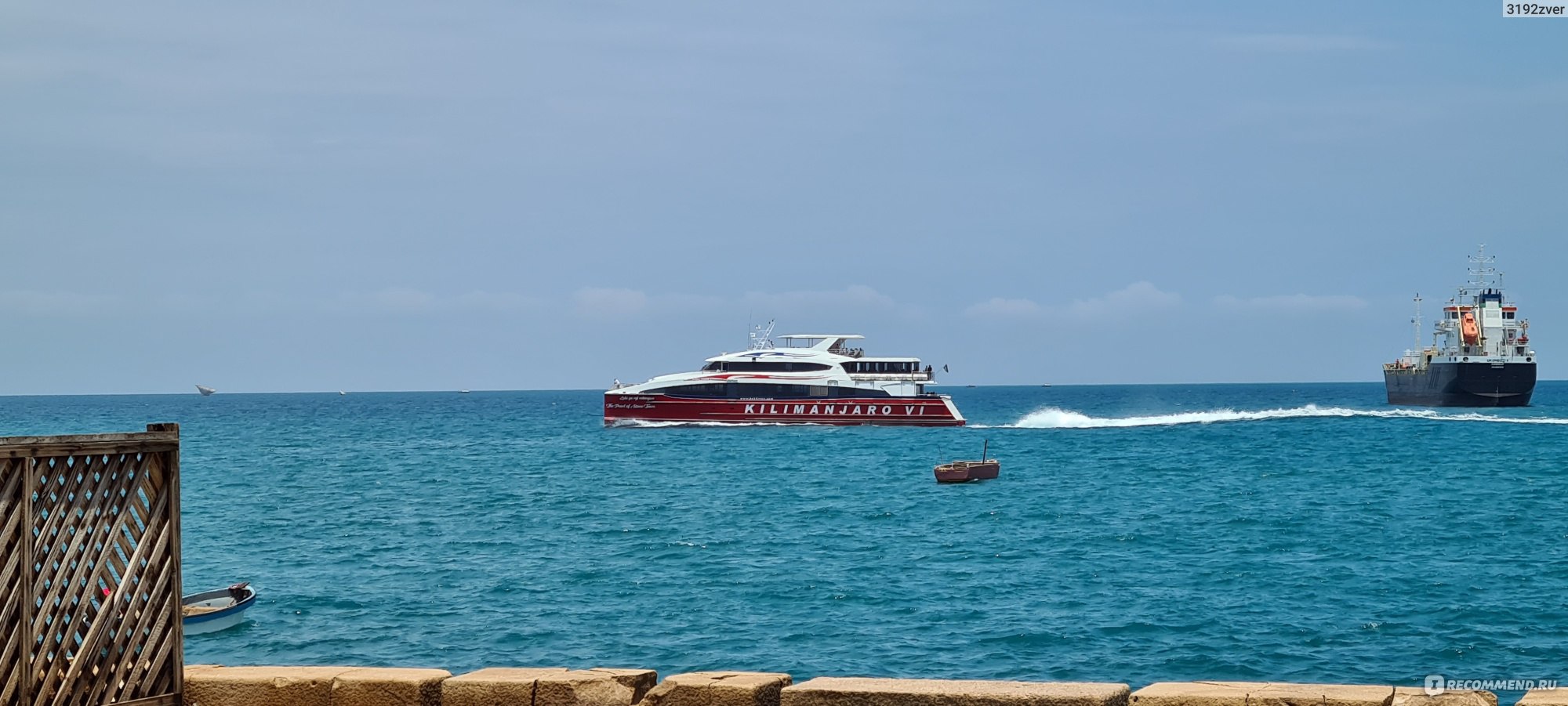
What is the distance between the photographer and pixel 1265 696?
26.1 feet

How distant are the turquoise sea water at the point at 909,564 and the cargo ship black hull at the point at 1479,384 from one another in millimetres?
48223

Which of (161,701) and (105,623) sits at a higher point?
(105,623)

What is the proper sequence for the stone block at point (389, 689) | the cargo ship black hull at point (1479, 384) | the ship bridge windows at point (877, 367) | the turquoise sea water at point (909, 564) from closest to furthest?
the stone block at point (389, 689)
the turquoise sea water at point (909, 564)
the ship bridge windows at point (877, 367)
the cargo ship black hull at point (1479, 384)

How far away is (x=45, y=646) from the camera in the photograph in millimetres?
8234

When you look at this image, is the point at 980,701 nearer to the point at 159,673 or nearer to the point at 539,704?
the point at 539,704

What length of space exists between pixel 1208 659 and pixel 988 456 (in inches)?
1862

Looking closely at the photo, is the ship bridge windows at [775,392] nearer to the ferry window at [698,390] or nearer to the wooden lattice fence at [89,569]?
the ferry window at [698,390]

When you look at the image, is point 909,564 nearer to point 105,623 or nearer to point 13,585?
point 105,623

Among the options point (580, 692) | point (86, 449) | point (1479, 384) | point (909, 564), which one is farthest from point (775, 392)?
point (86, 449)

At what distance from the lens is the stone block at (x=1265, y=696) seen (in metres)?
7.79

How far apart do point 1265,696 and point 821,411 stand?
248ft

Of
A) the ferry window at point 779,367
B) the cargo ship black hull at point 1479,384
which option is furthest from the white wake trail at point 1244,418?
the ferry window at point 779,367

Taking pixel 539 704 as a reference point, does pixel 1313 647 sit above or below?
below

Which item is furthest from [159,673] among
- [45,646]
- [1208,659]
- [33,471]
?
[1208,659]
